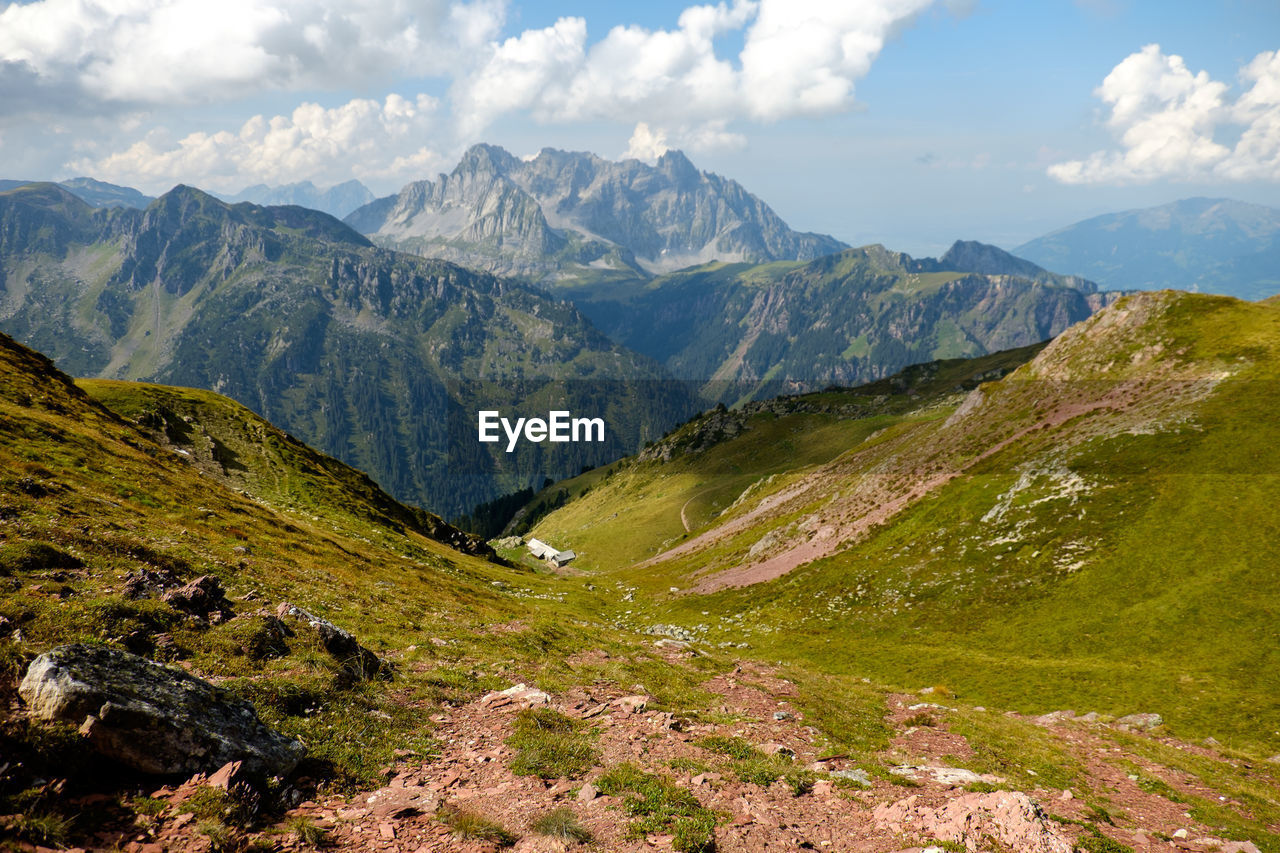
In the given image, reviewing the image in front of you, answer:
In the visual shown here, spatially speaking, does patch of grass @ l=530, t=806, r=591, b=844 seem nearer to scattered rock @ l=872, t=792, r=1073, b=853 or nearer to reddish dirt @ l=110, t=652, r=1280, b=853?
reddish dirt @ l=110, t=652, r=1280, b=853

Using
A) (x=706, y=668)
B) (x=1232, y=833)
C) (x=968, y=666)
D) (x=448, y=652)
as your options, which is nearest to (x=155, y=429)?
(x=448, y=652)

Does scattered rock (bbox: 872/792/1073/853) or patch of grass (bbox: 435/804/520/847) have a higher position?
patch of grass (bbox: 435/804/520/847)

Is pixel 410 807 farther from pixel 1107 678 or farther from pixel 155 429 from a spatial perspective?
pixel 155 429

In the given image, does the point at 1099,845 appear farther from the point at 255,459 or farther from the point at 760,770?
the point at 255,459

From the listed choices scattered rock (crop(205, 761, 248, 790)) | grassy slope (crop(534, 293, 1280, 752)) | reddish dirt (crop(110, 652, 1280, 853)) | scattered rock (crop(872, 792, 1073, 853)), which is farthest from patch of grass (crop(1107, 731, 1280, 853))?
scattered rock (crop(205, 761, 248, 790))

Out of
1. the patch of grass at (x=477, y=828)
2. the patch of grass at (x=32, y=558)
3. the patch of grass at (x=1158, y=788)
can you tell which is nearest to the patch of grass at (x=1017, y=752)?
the patch of grass at (x=1158, y=788)
